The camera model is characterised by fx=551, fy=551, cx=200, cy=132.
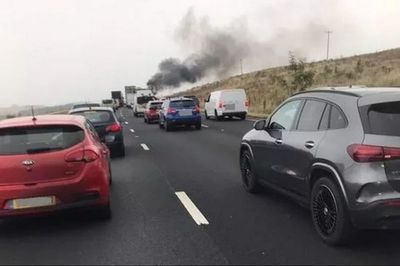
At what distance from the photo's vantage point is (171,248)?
19.3 feet

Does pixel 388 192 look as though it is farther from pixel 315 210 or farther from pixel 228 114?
pixel 228 114

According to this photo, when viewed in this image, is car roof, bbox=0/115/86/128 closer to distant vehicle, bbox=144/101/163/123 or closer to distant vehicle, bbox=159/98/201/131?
distant vehicle, bbox=159/98/201/131

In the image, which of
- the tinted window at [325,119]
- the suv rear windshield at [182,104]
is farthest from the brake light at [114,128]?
the suv rear windshield at [182,104]

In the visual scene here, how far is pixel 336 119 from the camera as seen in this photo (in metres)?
6.04

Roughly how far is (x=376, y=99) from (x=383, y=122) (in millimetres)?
348

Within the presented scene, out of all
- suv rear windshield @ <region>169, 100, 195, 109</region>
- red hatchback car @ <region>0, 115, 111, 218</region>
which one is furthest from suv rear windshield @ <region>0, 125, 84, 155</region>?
suv rear windshield @ <region>169, 100, 195, 109</region>

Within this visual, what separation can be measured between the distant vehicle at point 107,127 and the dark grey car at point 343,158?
8547 mm

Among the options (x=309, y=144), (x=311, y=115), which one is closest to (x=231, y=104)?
(x=311, y=115)

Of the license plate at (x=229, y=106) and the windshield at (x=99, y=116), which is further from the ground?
the windshield at (x=99, y=116)

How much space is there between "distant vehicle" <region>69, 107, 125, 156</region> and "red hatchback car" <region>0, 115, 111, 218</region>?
25.8 feet

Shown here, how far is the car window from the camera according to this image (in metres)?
7.20

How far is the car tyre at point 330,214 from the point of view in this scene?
5.58 m

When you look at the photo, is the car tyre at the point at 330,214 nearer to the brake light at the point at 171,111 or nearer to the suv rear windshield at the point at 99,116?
the suv rear windshield at the point at 99,116

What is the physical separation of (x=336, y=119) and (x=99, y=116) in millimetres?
10604
